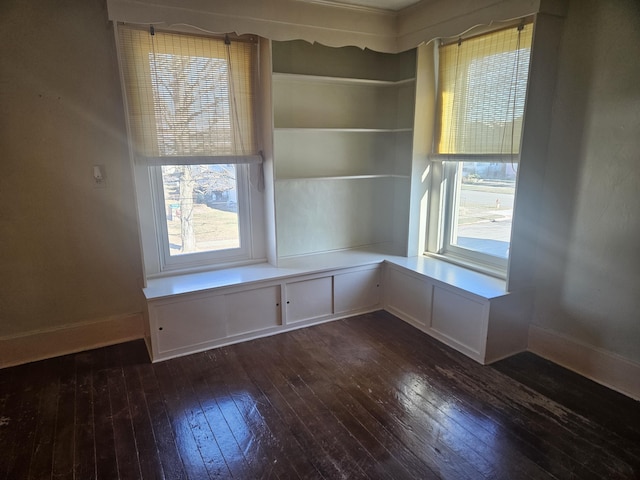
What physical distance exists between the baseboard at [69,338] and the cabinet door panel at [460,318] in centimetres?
233

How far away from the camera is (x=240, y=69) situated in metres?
3.12

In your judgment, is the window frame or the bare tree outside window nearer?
the bare tree outside window

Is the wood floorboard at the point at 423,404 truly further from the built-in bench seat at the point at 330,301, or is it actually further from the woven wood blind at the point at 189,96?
the woven wood blind at the point at 189,96

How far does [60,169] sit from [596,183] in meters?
3.50

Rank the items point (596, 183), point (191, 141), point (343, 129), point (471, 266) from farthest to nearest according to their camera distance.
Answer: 1. point (343, 129)
2. point (471, 266)
3. point (191, 141)
4. point (596, 183)

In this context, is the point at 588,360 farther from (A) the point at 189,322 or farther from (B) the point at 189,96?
(B) the point at 189,96

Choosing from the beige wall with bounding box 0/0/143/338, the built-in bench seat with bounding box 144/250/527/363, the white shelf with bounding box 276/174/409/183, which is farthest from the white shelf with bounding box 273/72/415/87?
the built-in bench seat with bounding box 144/250/527/363

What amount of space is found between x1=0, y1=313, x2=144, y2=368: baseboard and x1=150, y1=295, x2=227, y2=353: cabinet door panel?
0.45 metres

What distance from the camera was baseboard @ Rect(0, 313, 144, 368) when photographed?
2795 millimetres

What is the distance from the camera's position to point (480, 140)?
3.05 metres

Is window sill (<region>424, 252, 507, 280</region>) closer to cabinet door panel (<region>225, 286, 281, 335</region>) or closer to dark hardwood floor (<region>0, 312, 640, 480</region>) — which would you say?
dark hardwood floor (<region>0, 312, 640, 480</region>)

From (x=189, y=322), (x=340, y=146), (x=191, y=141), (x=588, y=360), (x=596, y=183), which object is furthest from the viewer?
(x=340, y=146)

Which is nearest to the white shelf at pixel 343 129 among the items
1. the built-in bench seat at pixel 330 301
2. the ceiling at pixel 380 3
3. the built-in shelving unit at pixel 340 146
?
the built-in shelving unit at pixel 340 146

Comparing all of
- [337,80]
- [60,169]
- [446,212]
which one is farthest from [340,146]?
[60,169]
